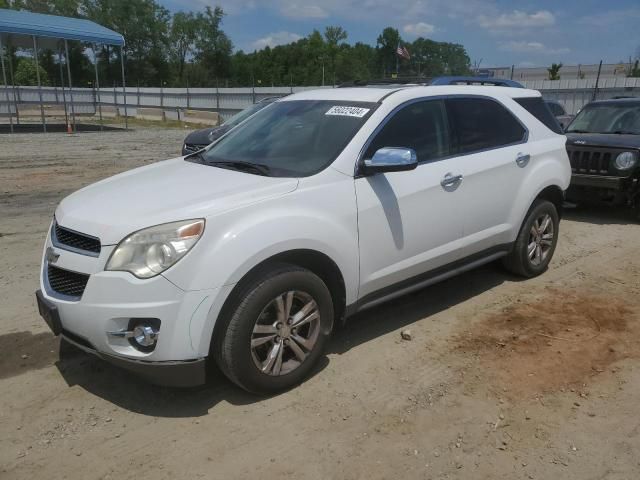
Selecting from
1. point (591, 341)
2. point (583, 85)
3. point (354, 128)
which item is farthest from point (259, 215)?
point (583, 85)

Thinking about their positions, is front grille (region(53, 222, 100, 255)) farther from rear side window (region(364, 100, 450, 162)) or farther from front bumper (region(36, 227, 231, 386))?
rear side window (region(364, 100, 450, 162))

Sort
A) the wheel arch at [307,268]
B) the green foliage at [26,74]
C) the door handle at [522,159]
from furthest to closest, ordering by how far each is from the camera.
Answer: the green foliage at [26,74], the door handle at [522,159], the wheel arch at [307,268]

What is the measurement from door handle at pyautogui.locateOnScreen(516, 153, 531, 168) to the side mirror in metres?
1.75

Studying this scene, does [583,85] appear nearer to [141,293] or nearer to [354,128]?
[354,128]

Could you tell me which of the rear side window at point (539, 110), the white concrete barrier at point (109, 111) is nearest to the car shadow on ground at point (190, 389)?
the rear side window at point (539, 110)

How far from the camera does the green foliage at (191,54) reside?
7081 cm

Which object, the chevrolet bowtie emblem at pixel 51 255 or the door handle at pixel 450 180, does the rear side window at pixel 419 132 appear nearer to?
the door handle at pixel 450 180

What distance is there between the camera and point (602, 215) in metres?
8.67

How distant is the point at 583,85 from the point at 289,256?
2619cm

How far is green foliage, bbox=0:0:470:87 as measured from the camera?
232 feet

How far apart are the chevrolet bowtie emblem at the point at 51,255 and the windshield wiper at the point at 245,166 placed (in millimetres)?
1247

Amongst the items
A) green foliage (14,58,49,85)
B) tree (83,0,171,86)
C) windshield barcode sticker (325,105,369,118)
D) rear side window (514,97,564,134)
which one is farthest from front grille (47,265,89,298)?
tree (83,0,171,86)

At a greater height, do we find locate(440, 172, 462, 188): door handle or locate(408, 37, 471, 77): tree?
locate(408, 37, 471, 77): tree

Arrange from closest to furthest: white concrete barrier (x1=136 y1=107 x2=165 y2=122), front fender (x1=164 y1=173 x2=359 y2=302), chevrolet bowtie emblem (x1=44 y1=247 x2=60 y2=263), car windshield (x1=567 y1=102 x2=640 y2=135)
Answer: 1. front fender (x1=164 y1=173 x2=359 y2=302)
2. chevrolet bowtie emblem (x1=44 y1=247 x2=60 y2=263)
3. car windshield (x1=567 y1=102 x2=640 y2=135)
4. white concrete barrier (x1=136 y1=107 x2=165 y2=122)
